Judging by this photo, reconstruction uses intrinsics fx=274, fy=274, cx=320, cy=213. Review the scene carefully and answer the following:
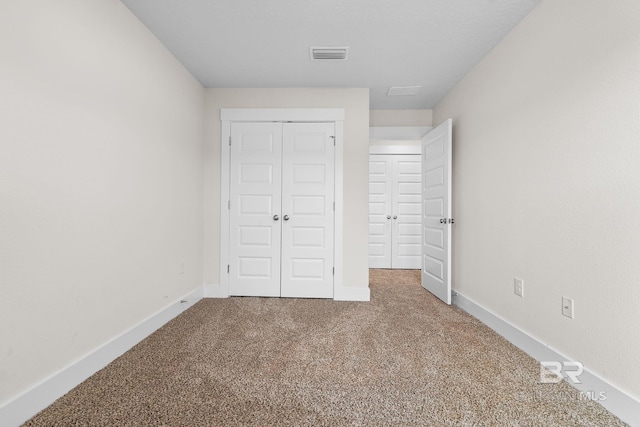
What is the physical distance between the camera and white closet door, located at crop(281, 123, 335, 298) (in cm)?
309

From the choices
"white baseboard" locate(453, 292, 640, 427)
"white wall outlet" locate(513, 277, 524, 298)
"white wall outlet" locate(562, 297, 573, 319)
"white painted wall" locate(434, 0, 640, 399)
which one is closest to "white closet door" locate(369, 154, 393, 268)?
"white baseboard" locate(453, 292, 640, 427)

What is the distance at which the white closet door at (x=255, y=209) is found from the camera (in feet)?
10.2

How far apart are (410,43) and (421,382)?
245 centimetres

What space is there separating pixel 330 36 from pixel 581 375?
8.93 ft

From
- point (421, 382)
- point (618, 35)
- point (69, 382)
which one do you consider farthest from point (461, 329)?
point (69, 382)

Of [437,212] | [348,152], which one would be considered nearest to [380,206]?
[437,212]

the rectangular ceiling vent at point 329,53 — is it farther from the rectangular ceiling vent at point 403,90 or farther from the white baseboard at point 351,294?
the white baseboard at point 351,294

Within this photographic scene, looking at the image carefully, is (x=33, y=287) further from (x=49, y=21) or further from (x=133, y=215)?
(x=49, y=21)

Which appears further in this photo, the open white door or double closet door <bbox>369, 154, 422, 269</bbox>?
double closet door <bbox>369, 154, 422, 269</bbox>

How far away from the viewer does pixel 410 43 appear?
7.39 feet

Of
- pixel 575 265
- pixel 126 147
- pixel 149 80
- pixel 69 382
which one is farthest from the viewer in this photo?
pixel 149 80

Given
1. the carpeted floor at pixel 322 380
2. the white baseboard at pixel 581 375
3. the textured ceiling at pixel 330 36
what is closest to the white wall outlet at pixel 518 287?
the white baseboard at pixel 581 375

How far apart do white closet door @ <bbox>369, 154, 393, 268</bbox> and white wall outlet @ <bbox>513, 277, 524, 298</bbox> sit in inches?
114

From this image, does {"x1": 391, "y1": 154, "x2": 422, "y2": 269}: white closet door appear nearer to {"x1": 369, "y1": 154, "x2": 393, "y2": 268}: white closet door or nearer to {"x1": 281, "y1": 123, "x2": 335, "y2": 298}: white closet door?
{"x1": 369, "y1": 154, "x2": 393, "y2": 268}: white closet door
